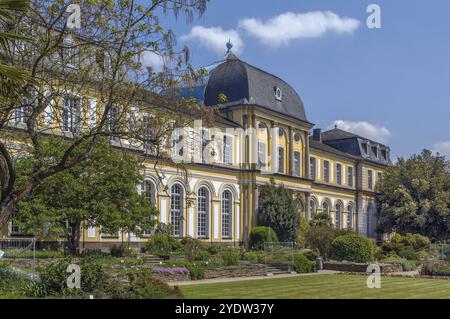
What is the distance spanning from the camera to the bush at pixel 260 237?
41719mm

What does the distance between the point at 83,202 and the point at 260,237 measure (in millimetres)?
18037

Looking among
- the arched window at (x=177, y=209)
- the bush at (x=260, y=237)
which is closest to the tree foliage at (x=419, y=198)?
the bush at (x=260, y=237)

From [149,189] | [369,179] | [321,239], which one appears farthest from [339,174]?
[149,189]

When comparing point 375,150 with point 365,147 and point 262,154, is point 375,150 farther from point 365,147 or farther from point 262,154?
point 262,154

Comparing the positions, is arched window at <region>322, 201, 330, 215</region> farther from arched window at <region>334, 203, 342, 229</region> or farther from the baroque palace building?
arched window at <region>334, 203, 342, 229</region>

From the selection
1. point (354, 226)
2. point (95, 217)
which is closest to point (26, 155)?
point (95, 217)

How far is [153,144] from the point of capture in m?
14.5

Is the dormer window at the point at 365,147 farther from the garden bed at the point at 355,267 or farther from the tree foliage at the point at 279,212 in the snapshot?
the garden bed at the point at 355,267

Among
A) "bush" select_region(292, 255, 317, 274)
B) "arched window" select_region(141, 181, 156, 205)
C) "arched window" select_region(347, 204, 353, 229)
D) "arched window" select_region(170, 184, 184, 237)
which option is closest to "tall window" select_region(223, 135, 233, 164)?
"arched window" select_region(170, 184, 184, 237)

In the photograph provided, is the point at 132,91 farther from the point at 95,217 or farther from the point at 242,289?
the point at 95,217

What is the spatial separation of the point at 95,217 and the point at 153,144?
1367 centimetres

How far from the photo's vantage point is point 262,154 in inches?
1807

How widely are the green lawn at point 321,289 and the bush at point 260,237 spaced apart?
14.3 metres

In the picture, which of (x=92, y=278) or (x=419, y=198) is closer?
(x=92, y=278)
